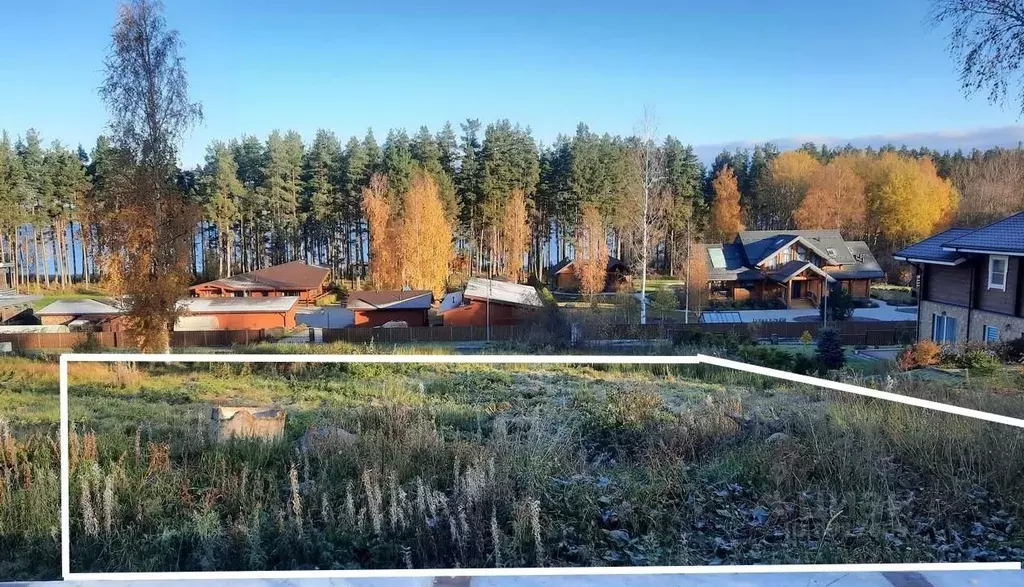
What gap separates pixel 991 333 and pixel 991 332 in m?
0.03

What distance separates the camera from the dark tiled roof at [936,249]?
52.1 feet

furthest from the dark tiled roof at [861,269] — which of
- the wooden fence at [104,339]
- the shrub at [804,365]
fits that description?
the wooden fence at [104,339]

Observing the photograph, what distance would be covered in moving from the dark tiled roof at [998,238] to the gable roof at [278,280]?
24854mm

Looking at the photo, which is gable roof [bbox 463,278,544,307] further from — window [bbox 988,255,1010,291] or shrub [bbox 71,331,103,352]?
window [bbox 988,255,1010,291]

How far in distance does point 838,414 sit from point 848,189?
738 inches

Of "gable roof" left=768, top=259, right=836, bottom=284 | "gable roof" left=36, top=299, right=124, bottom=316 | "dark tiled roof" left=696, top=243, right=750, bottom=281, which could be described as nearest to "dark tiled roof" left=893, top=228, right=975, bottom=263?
"gable roof" left=768, top=259, right=836, bottom=284

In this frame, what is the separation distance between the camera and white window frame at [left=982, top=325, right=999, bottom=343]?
14.7 m

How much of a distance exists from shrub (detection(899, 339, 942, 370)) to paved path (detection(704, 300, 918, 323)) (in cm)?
1135

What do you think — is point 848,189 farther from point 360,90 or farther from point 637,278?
point 637,278

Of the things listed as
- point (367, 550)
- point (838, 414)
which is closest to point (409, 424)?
point (367, 550)

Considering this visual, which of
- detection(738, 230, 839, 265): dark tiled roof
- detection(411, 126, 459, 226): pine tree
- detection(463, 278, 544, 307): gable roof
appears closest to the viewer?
detection(463, 278, 544, 307): gable roof

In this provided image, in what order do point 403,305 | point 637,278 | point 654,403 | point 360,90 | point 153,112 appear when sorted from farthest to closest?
point 637,278 → point 403,305 → point 153,112 → point 360,90 → point 654,403

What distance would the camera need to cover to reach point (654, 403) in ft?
9.18

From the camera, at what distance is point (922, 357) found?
12102mm
